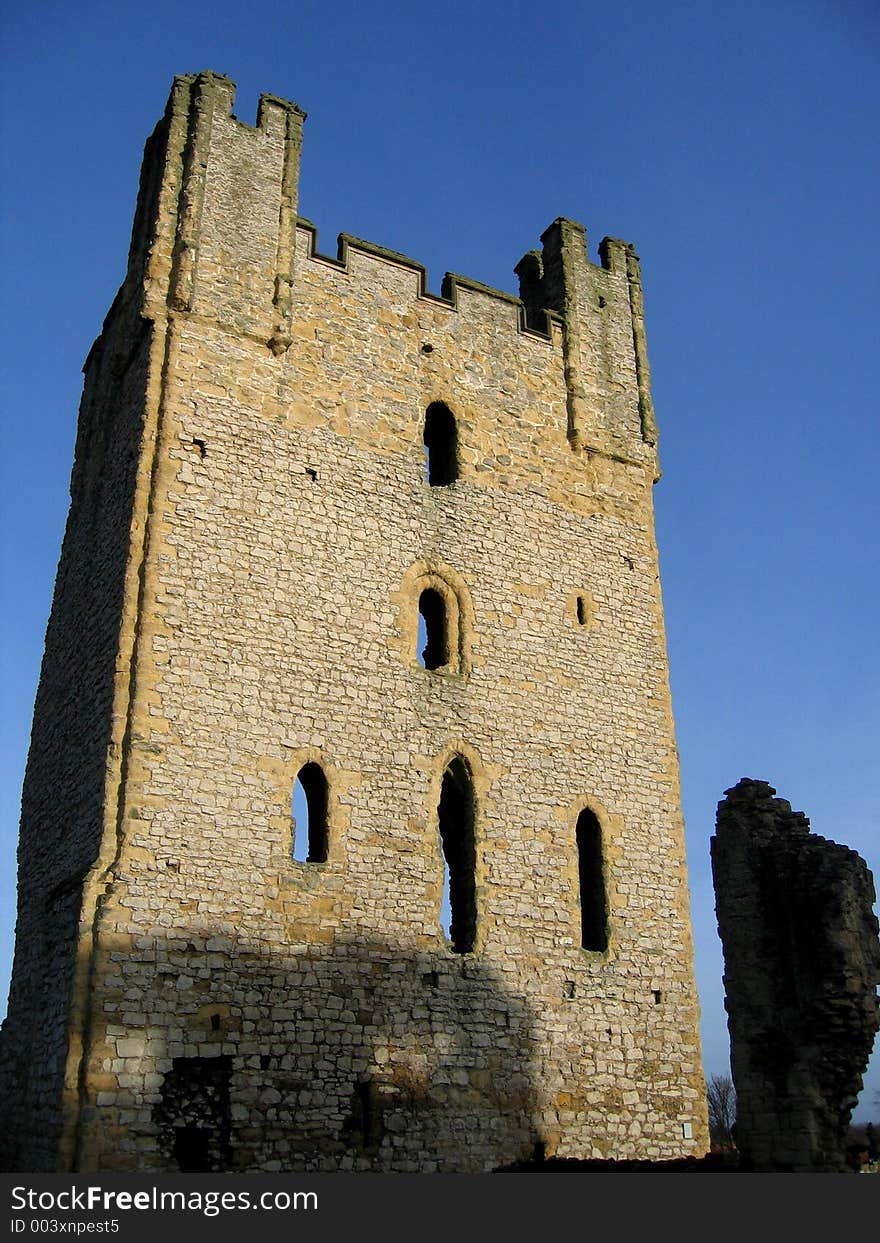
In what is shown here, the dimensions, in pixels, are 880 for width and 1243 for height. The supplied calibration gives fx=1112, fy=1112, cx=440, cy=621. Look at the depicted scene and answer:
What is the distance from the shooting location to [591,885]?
13312mm

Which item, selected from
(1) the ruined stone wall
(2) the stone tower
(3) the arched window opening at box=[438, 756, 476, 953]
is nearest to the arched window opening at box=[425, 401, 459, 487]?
(2) the stone tower

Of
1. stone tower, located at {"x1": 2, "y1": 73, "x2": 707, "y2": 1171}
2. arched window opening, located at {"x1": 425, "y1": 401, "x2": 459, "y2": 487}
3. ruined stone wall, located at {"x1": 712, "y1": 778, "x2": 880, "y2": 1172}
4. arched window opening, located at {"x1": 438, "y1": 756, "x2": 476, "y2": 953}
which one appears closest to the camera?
ruined stone wall, located at {"x1": 712, "y1": 778, "x2": 880, "y2": 1172}

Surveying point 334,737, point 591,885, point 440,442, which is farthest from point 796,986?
point 440,442

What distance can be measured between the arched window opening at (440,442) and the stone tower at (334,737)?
0.06 metres

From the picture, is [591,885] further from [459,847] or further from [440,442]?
[440,442]

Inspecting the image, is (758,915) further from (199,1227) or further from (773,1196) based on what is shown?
(199,1227)

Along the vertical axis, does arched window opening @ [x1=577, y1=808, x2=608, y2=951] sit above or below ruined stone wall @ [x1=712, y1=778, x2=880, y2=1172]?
above

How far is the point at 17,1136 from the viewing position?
10.6 m

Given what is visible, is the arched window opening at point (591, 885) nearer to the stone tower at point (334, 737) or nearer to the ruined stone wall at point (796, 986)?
the stone tower at point (334, 737)

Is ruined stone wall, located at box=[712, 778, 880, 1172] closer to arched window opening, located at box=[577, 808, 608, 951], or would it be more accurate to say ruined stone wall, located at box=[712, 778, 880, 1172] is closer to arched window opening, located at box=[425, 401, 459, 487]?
arched window opening, located at box=[577, 808, 608, 951]

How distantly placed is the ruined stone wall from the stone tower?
2913 mm

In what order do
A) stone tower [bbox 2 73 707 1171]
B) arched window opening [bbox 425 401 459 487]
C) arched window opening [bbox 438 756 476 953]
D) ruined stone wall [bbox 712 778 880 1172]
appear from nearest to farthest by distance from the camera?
1. ruined stone wall [bbox 712 778 880 1172]
2. stone tower [bbox 2 73 707 1171]
3. arched window opening [bbox 438 756 476 953]
4. arched window opening [bbox 425 401 459 487]

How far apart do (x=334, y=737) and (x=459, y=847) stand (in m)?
2.03

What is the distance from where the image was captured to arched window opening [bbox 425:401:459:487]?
47.1 ft
